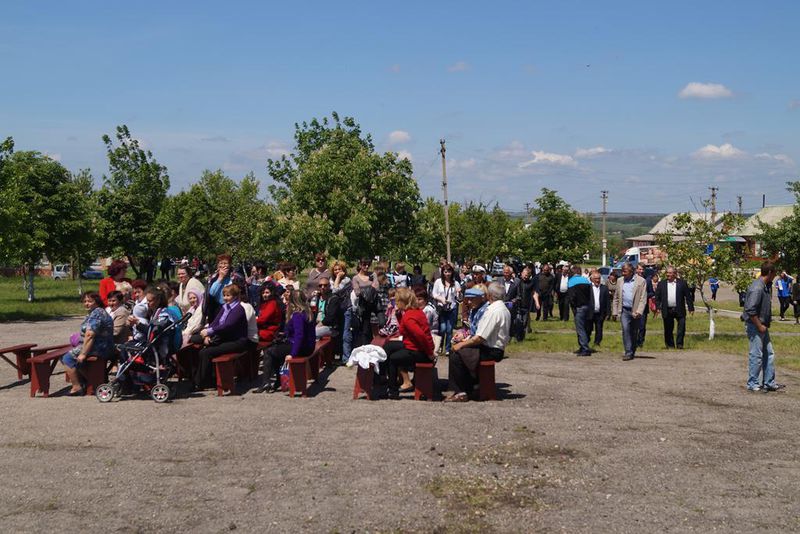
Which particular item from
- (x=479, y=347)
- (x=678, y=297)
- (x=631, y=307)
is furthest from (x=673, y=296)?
(x=479, y=347)

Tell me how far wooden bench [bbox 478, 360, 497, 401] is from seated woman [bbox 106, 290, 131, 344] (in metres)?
4.97

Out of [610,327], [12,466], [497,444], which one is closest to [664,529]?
[497,444]

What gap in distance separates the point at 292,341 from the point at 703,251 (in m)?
10.7

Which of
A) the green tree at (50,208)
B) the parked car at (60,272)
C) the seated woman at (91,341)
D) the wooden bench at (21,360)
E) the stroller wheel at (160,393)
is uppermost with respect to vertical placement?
the green tree at (50,208)

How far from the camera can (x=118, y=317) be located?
38.3 ft

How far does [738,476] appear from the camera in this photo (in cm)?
738

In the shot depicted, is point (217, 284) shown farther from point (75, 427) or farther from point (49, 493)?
point (49, 493)

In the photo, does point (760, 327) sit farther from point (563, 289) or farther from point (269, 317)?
point (563, 289)

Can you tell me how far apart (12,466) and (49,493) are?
3.49ft

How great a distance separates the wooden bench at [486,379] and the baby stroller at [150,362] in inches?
159

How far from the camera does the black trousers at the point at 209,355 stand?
11.4 meters

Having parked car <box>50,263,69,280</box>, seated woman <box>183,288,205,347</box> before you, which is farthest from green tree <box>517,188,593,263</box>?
parked car <box>50,263,69,280</box>

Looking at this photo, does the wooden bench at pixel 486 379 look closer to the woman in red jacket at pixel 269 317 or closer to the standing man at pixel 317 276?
the woman in red jacket at pixel 269 317

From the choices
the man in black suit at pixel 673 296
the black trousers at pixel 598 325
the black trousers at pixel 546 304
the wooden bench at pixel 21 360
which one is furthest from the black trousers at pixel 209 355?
the black trousers at pixel 546 304
